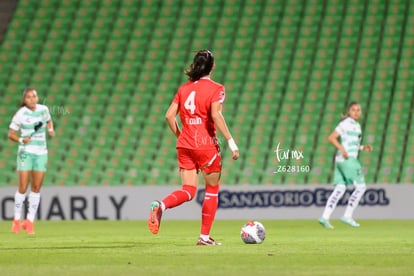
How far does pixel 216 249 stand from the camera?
888cm

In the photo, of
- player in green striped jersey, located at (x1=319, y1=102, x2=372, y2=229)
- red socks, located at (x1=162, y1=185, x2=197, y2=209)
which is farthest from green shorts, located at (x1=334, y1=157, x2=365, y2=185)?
red socks, located at (x1=162, y1=185, x2=197, y2=209)

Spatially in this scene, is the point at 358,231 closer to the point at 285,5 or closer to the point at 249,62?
the point at 249,62

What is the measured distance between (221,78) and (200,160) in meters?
11.5

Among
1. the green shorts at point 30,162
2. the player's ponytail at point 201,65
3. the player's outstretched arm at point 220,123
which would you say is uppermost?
the player's ponytail at point 201,65

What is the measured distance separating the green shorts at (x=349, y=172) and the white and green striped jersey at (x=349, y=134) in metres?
0.08

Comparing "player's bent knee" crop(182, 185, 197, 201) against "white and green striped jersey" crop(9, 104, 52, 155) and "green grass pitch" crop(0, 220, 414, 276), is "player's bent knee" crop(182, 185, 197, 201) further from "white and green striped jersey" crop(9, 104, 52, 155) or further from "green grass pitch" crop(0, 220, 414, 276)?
"white and green striped jersey" crop(9, 104, 52, 155)

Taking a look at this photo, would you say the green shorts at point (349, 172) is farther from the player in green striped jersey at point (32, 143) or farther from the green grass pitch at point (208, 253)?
the player in green striped jersey at point (32, 143)

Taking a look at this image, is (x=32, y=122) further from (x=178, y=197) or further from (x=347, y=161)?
(x=347, y=161)

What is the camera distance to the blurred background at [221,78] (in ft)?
62.1

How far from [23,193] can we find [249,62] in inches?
345

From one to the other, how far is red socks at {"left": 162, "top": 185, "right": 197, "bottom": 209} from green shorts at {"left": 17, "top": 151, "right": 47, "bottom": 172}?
3.84 m

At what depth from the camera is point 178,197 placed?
9.29 m

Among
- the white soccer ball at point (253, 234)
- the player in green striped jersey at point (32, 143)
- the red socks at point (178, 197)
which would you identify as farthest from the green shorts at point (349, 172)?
the red socks at point (178, 197)

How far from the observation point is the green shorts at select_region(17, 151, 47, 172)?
12773 mm
